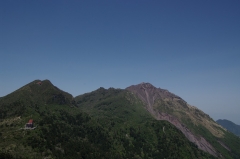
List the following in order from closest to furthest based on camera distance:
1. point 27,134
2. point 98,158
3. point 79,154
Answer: point 27,134
point 79,154
point 98,158

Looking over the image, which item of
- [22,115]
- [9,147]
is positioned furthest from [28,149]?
[22,115]

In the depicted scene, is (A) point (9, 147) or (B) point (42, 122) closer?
(A) point (9, 147)

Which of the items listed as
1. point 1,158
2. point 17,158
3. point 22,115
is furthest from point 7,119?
point 1,158

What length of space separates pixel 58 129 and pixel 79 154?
31.7m

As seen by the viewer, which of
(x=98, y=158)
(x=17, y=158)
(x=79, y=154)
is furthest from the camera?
(x=98, y=158)

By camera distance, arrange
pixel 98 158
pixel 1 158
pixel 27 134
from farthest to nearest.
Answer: pixel 98 158, pixel 27 134, pixel 1 158

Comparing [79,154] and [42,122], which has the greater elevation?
[42,122]

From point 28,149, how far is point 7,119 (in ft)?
194

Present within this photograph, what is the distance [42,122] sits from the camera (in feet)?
600

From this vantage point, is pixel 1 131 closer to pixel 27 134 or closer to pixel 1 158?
pixel 27 134

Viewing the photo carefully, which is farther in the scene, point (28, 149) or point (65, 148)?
point (65, 148)

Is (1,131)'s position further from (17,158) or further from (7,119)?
(17,158)

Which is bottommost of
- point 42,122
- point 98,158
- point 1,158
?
point 98,158

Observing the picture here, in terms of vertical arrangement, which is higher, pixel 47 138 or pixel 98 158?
pixel 47 138
